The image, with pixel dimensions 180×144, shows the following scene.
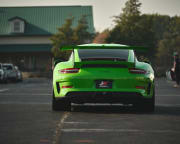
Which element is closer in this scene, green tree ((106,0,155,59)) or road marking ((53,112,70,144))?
road marking ((53,112,70,144))

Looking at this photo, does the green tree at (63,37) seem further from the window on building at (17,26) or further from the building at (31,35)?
the window on building at (17,26)

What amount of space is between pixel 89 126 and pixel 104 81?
2.16 m

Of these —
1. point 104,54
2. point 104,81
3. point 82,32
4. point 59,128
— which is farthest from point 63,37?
point 59,128

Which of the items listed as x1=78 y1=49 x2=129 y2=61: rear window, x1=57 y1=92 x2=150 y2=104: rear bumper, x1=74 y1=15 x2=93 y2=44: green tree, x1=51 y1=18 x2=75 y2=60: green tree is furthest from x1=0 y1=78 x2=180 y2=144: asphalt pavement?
x1=74 y1=15 x2=93 y2=44: green tree

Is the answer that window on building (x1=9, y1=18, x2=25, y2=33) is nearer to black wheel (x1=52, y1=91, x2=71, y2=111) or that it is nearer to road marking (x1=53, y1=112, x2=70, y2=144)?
black wheel (x1=52, y1=91, x2=71, y2=111)

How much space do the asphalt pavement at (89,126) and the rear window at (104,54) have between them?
115 centimetres

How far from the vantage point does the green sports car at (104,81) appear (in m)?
11.2

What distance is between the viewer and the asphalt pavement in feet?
25.3

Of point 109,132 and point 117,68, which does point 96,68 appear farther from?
point 109,132

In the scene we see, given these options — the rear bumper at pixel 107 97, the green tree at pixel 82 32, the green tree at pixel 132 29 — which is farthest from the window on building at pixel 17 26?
→ the rear bumper at pixel 107 97

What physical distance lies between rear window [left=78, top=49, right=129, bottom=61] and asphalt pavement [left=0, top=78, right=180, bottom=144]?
1155 mm

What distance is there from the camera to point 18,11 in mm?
68562

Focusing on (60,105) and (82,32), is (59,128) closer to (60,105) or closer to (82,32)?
(60,105)

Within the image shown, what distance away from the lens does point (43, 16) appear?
222ft
